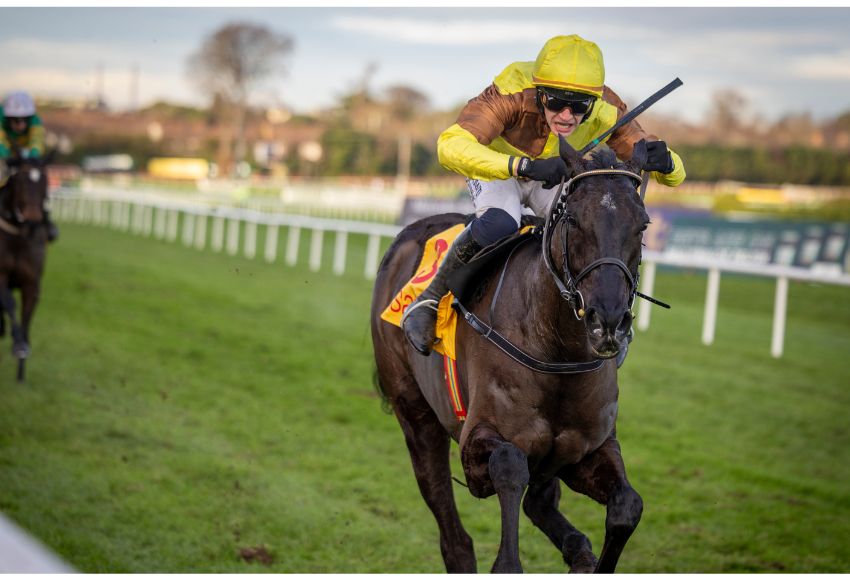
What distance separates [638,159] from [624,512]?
43.8 inches

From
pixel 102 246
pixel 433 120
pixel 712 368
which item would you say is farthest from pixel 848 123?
pixel 712 368

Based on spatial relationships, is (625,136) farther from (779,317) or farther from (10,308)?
(779,317)

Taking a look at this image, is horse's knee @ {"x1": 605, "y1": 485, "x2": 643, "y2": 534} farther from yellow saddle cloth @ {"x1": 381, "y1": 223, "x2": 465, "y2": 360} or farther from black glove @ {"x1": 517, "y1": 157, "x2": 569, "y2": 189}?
black glove @ {"x1": 517, "y1": 157, "x2": 569, "y2": 189}

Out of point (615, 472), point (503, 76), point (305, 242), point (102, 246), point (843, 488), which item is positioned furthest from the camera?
point (305, 242)

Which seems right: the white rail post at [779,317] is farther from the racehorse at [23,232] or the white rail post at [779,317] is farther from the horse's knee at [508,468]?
the horse's knee at [508,468]

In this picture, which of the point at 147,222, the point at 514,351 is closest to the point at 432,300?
the point at 514,351

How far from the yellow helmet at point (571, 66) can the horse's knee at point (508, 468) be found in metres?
1.24

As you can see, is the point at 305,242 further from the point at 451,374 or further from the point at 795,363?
the point at 451,374

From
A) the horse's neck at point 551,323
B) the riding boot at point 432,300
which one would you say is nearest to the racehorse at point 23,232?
the riding boot at point 432,300

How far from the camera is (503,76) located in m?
3.65

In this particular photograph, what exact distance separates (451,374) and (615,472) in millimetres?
775

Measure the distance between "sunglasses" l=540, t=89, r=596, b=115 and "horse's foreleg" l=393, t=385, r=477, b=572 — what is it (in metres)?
1.56

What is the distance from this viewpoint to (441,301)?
3.83 meters

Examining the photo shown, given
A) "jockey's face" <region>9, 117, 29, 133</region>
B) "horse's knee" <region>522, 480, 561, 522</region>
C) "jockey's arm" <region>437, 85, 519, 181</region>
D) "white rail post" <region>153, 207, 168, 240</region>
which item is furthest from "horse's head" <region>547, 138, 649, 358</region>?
"white rail post" <region>153, 207, 168, 240</region>
